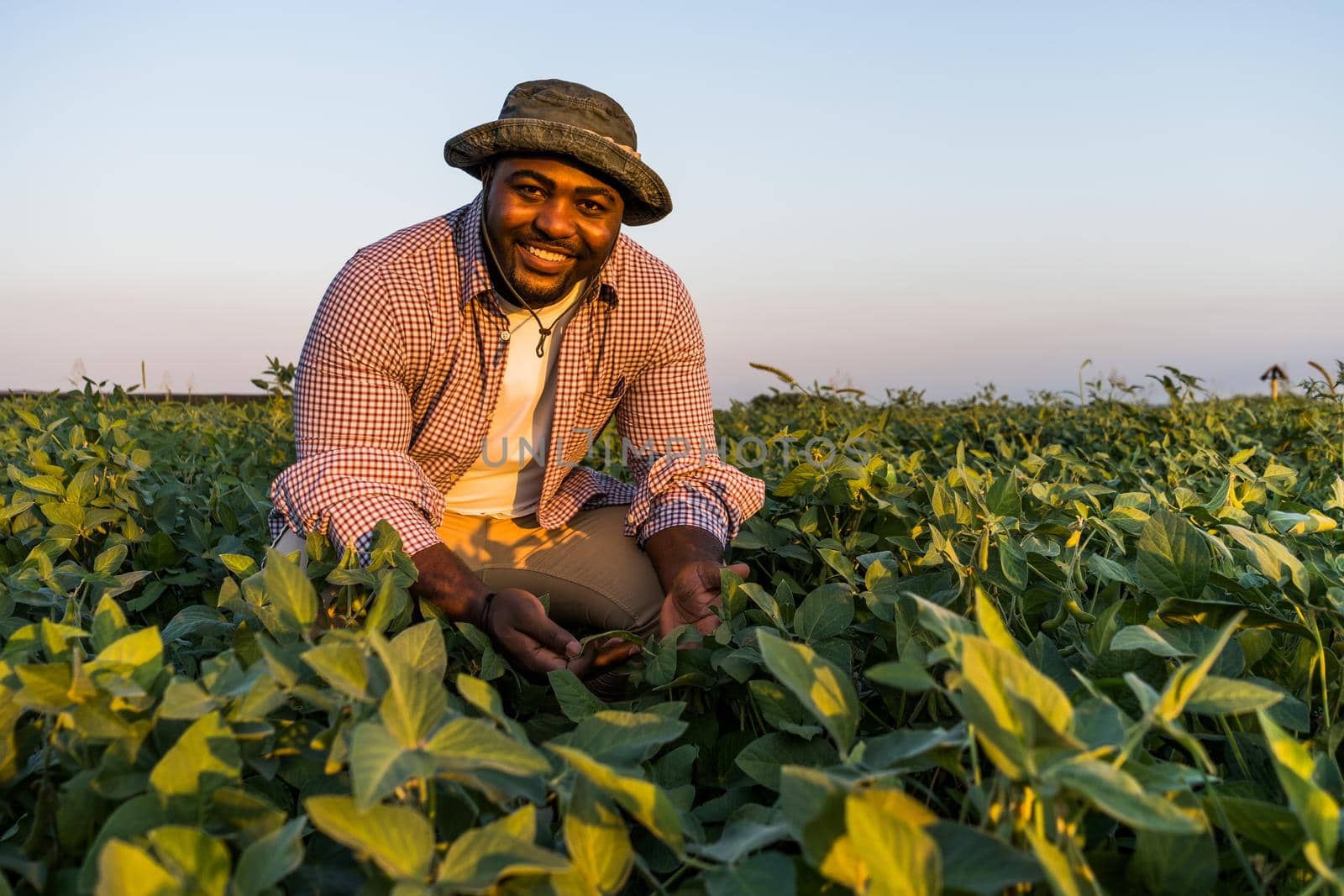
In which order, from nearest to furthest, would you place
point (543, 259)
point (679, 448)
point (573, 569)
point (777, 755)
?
point (777, 755)
point (543, 259)
point (573, 569)
point (679, 448)

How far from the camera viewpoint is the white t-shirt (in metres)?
2.87

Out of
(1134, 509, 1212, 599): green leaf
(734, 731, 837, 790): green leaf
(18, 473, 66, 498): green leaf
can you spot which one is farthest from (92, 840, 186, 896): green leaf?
(18, 473, 66, 498): green leaf

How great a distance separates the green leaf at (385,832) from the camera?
0.67 metres

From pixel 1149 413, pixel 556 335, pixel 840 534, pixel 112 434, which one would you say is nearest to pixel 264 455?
pixel 112 434

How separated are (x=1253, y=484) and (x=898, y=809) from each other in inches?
71.0

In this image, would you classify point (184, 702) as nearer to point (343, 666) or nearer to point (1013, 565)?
point (343, 666)

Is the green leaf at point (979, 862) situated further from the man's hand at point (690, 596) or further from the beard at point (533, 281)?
the beard at point (533, 281)

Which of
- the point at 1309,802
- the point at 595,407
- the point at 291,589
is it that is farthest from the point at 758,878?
the point at 595,407

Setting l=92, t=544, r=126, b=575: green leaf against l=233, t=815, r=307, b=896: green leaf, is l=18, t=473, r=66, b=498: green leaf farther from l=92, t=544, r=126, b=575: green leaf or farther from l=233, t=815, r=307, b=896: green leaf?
l=233, t=815, r=307, b=896: green leaf

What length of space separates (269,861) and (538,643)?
1.20 metres

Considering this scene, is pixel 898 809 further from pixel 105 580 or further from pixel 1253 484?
pixel 1253 484

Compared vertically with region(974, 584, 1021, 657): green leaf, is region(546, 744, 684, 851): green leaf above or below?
below

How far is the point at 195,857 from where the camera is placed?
27.4 inches

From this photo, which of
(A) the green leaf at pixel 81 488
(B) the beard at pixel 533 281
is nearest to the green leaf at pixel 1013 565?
(B) the beard at pixel 533 281
